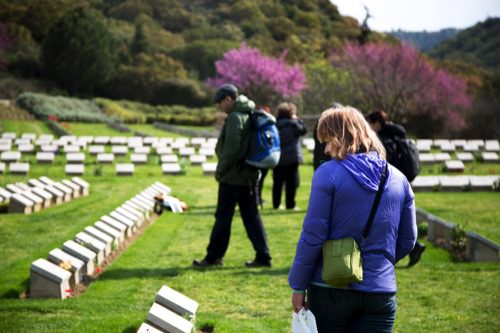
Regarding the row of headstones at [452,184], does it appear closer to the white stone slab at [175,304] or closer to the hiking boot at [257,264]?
the hiking boot at [257,264]

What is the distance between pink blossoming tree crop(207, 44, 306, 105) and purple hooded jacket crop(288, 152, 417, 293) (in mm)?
46506

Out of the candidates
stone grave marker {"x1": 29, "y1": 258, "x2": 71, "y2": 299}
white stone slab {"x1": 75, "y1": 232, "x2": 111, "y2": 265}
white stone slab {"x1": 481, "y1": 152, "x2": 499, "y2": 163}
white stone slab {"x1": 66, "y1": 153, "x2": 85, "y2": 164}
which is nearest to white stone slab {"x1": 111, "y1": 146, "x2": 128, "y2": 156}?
white stone slab {"x1": 66, "y1": 153, "x2": 85, "y2": 164}

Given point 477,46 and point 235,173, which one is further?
point 477,46

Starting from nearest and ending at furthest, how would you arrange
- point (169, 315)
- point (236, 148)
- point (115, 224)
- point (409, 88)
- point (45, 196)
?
point (169, 315), point (236, 148), point (115, 224), point (45, 196), point (409, 88)

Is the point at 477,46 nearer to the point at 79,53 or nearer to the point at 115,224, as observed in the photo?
the point at 79,53

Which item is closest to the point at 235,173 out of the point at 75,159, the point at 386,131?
the point at 386,131

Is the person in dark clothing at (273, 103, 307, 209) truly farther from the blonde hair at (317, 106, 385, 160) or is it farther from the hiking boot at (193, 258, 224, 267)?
the blonde hair at (317, 106, 385, 160)

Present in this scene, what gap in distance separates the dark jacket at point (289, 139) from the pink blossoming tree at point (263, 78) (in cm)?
3624

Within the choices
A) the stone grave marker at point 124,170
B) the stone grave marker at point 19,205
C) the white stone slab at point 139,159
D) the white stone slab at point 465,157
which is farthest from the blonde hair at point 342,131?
the white stone slab at point 465,157

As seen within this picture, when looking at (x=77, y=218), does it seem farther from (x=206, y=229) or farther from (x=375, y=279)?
(x=375, y=279)

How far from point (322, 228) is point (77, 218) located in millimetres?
9957

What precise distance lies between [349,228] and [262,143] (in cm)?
498

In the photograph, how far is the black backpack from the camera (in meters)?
9.05

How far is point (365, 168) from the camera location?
4.06 m
